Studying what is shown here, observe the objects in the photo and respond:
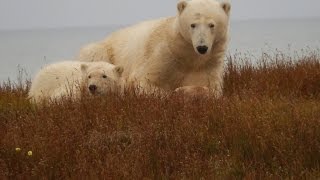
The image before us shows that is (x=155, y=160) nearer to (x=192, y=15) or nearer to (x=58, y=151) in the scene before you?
(x=58, y=151)

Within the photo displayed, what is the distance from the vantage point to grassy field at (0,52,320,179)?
5.60 metres

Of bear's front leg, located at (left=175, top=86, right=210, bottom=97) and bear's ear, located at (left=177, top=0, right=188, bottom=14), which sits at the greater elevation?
bear's ear, located at (left=177, top=0, right=188, bottom=14)

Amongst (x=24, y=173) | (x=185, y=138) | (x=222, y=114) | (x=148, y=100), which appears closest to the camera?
(x=24, y=173)

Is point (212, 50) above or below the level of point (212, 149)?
above

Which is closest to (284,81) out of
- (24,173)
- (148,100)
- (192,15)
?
(192,15)

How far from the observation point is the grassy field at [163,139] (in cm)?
560

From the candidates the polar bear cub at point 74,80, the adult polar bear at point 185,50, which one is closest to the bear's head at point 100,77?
the polar bear cub at point 74,80

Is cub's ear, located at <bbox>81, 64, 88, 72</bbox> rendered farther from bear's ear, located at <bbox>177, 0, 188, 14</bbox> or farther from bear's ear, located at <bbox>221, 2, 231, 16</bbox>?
bear's ear, located at <bbox>221, 2, 231, 16</bbox>

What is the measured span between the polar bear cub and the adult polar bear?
1.76 feet

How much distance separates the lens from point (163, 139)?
20.3 ft

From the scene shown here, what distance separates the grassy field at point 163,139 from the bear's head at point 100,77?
0.52m

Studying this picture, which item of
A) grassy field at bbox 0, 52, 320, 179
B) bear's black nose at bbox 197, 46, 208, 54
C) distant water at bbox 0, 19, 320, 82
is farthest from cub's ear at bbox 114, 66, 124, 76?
distant water at bbox 0, 19, 320, 82

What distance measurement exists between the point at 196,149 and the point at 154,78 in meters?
2.97

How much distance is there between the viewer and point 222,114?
21.7 ft
